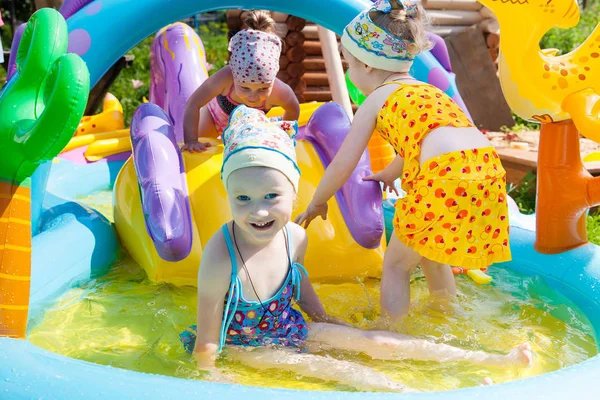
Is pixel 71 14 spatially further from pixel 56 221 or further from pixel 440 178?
pixel 440 178

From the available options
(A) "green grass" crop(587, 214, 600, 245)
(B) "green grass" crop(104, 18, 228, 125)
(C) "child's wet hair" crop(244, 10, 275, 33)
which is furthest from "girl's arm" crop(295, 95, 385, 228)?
(B) "green grass" crop(104, 18, 228, 125)

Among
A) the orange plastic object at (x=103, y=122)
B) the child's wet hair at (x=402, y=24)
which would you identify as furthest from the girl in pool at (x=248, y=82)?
the orange plastic object at (x=103, y=122)

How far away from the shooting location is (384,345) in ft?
7.04

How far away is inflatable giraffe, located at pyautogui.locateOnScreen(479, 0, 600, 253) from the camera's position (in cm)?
255

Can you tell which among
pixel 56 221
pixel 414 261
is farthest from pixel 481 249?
pixel 56 221

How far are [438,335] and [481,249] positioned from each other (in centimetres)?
32

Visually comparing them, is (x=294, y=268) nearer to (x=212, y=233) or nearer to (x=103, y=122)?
(x=212, y=233)

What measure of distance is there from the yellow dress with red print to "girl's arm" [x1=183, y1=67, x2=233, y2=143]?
112 cm

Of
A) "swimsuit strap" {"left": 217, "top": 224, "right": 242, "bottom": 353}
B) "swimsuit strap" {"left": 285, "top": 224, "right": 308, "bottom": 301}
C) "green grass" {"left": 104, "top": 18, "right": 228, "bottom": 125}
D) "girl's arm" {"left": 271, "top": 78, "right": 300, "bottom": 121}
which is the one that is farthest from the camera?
"green grass" {"left": 104, "top": 18, "right": 228, "bottom": 125}

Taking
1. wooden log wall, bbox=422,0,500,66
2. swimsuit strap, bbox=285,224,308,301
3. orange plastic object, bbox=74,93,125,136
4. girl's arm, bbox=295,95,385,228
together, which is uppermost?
girl's arm, bbox=295,95,385,228

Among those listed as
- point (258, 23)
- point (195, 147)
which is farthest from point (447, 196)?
point (258, 23)

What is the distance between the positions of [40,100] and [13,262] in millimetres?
460

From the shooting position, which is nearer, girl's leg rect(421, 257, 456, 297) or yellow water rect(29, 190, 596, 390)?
yellow water rect(29, 190, 596, 390)

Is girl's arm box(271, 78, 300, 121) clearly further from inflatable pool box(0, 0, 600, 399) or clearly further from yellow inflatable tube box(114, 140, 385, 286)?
yellow inflatable tube box(114, 140, 385, 286)
